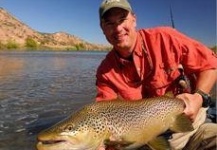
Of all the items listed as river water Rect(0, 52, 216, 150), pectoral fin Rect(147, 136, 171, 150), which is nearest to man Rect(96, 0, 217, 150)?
pectoral fin Rect(147, 136, 171, 150)

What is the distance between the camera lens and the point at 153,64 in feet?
12.6

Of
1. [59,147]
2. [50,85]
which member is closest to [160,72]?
[59,147]

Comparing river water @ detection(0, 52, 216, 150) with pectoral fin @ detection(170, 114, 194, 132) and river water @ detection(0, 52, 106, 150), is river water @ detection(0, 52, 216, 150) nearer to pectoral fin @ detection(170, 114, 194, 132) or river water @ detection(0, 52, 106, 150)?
river water @ detection(0, 52, 106, 150)

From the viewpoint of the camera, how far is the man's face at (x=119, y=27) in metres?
3.64

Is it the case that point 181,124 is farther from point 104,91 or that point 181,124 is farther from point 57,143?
point 57,143

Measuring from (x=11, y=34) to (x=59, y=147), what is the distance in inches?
4779

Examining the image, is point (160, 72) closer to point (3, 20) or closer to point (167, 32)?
point (167, 32)

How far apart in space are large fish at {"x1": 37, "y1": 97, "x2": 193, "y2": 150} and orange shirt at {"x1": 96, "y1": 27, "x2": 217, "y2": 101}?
55cm

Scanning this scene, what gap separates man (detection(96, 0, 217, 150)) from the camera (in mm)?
3658

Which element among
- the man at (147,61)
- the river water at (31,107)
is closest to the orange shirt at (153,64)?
the man at (147,61)

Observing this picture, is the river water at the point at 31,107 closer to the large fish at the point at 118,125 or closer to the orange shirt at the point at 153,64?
the orange shirt at the point at 153,64

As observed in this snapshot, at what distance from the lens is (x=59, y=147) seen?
2.72 metres

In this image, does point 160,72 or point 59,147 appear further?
point 160,72

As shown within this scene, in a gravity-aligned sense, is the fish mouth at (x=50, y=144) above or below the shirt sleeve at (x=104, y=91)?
below
